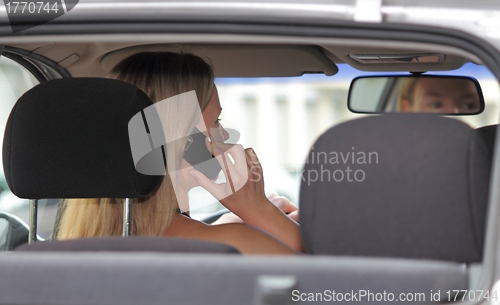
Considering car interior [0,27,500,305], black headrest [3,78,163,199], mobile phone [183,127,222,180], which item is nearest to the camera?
car interior [0,27,500,305]

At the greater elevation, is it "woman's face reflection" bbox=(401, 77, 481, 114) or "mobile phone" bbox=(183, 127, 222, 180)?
"woman's face reflection" bbox=(401, 77, 481, 114)

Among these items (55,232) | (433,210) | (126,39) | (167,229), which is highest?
(126,39)

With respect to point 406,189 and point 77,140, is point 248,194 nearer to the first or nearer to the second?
point 77,140

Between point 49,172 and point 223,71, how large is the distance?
49.2 inches

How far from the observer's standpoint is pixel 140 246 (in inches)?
57.9

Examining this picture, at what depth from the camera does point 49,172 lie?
1797mm

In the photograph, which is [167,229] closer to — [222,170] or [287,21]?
[222,170]

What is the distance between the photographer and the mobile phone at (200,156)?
2.28 meters

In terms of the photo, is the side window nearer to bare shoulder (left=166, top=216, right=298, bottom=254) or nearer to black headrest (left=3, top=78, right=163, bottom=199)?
black headrest (left=3, top=78, right=163, bottom=199)

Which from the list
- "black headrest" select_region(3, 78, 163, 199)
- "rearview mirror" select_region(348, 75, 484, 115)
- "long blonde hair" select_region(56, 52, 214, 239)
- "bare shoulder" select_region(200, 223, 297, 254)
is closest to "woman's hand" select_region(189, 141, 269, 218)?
"long blonde hair" select_region(56, 52, 214, 239)

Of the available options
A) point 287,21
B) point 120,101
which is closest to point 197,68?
point 120,101

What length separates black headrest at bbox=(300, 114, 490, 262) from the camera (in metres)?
1.36

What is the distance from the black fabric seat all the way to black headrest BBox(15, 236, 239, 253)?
11.2 inches

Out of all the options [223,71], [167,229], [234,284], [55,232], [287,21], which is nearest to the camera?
[234,284]
